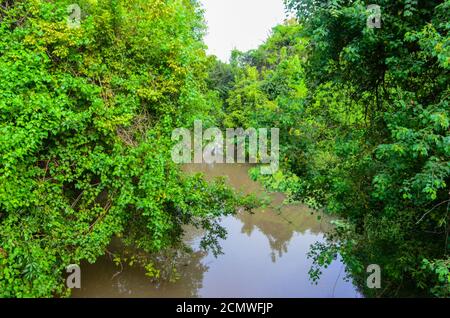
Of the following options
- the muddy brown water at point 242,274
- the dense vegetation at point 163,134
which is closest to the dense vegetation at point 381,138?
the dense vegetation at point 163,134

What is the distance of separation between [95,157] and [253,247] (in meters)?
5.77

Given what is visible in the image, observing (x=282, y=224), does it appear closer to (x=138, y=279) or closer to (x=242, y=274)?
(x=242, y=274)

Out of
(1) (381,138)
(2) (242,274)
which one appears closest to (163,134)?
(1) (381,138)

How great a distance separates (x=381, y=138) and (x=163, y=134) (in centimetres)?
357

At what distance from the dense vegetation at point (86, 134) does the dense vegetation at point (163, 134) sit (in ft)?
0.07

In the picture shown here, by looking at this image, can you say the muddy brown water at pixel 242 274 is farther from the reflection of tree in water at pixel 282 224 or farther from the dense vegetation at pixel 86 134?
the dense vegetation at pixel 86 134

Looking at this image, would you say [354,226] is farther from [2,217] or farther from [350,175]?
[2,217]

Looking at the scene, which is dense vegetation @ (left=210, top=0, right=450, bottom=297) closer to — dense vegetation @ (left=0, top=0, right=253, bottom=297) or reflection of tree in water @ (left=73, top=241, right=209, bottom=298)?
dense vegetation @ (left=0, top=0, right=253, bottom=297)

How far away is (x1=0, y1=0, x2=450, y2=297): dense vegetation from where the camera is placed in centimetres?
458

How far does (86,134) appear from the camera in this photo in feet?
19.1

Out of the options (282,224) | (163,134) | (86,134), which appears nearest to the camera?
(86,134)

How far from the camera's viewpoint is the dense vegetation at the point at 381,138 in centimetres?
388

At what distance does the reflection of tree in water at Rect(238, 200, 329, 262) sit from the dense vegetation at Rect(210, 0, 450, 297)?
324cm

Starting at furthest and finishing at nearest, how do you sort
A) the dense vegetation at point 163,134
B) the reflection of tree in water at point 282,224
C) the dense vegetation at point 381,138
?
1. the reflection of tree in water at point 282,224
2. the dense vegetation at point 163,134
3. the dense vegetation at point 381,138
